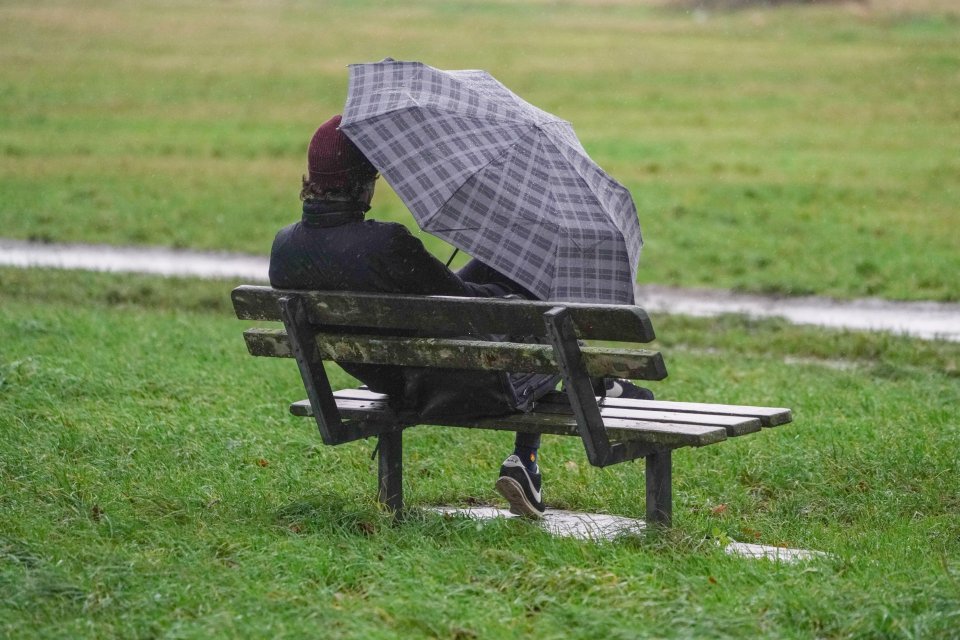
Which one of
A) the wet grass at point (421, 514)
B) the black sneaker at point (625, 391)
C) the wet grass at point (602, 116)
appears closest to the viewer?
the wet grass at point (421, 514)

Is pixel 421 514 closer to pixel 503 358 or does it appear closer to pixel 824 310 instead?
pixel 503 358

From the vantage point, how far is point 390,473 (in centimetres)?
532

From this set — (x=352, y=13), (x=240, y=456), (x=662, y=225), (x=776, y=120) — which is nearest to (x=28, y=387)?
(x=240, y=456)

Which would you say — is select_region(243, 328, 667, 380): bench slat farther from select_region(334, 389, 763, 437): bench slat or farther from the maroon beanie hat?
the maroon beanie hat

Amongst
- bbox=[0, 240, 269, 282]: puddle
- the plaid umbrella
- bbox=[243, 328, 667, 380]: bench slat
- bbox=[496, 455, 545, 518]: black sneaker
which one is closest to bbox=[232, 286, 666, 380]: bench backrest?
bbox=[243, 328, 667, 380]: bench slat

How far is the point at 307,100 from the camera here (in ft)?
99.1

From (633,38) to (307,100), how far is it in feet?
45.8

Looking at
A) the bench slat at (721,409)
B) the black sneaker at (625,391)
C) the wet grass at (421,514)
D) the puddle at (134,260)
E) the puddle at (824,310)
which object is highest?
the bench slat at (721,409)

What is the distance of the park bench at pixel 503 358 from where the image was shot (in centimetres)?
445

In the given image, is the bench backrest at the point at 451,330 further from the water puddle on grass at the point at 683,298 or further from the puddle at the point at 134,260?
the puddle at the point at 134,260

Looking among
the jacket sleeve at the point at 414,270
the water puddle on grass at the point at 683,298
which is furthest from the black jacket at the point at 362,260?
the water puddle on grass at the point at 683,298

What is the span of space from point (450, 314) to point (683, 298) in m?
8.05

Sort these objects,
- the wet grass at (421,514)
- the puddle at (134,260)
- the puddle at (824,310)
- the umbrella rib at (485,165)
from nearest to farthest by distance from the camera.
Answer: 1. the wet grass at (421,514)
2. the umbrella rib at (485,165)
3. the puddle at (824,310)
4. the puddle at (134,260)

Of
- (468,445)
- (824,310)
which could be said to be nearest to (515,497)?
(468,445)
